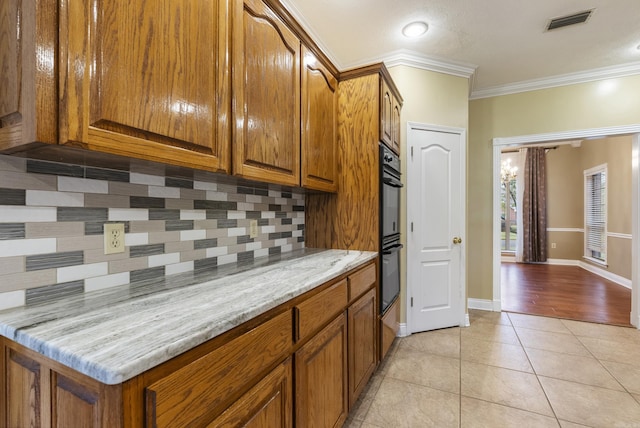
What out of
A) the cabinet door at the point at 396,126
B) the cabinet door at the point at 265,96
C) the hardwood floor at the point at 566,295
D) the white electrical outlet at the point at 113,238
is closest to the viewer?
the white electrical outlet at the point at 113,238

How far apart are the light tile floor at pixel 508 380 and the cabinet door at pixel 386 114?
175 centimetres

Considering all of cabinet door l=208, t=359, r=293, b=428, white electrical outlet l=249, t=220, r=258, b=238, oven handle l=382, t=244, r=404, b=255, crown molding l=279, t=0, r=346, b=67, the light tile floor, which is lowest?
the light tile floor

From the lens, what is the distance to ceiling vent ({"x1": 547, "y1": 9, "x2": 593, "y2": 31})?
2.25 metres

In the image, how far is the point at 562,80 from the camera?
322cm

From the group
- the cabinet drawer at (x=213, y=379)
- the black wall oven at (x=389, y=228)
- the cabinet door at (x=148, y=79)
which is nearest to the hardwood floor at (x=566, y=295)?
the black wall oven at (x=389, y=228)

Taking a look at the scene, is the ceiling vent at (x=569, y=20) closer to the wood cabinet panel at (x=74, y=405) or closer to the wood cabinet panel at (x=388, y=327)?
the wood cabinet panel at (x=388, y=327)

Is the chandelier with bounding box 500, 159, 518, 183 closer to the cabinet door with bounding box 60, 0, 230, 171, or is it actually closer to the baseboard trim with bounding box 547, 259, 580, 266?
the baseboard trim with bounding box 547, 259, 580, 266

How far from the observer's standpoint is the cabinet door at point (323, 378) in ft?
3.71

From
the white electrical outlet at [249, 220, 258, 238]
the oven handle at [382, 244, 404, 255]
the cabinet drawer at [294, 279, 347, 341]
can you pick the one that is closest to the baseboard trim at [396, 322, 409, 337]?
the oven handle at [382, 244, 404, 255]

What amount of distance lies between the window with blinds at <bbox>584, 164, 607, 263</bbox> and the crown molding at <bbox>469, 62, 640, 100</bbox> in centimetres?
297

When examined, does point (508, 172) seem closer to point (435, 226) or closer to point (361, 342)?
point (435, 226)

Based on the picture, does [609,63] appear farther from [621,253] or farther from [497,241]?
[621,253]

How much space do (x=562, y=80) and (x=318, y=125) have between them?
10.4 ft

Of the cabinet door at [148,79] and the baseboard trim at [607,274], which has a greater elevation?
the cabinet door at [148,79]
